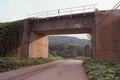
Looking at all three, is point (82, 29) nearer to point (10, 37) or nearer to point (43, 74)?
point (10, 37)

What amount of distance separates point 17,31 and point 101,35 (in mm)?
14245

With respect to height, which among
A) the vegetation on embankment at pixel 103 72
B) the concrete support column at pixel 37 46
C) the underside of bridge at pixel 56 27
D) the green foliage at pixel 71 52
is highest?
the underside of bridge at pixel 56 27

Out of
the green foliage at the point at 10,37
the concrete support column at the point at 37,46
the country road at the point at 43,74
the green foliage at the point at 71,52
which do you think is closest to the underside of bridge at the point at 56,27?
the concrete support column at the point at 37,46

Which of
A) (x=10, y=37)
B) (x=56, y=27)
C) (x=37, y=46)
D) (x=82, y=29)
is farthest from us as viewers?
(x=37, y=46)

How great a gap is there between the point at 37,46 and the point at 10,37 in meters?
5.75

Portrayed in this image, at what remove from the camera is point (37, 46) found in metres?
33.8

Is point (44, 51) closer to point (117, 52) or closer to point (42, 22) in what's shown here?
point (42, 22)

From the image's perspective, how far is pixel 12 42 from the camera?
30.1 meters

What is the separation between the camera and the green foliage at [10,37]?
29.3m

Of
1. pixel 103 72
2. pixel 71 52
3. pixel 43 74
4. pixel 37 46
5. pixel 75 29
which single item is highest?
pixel 75 29

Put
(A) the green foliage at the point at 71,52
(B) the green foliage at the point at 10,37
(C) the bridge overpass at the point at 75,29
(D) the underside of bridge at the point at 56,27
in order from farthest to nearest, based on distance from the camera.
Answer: (A) the green foliage at the point at 71,52, (B) the green foliage at the point at 10,37, (D) the underside of bridge at the point at 56,27, (C) the bridge overpass at the point at 75,29

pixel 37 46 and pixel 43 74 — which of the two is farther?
pixel 37 46

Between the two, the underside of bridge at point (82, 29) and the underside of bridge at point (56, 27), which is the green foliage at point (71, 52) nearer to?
the underside of bridge at point (82, 29)

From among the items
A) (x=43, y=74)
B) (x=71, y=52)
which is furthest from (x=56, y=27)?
(x=71, y=52)
